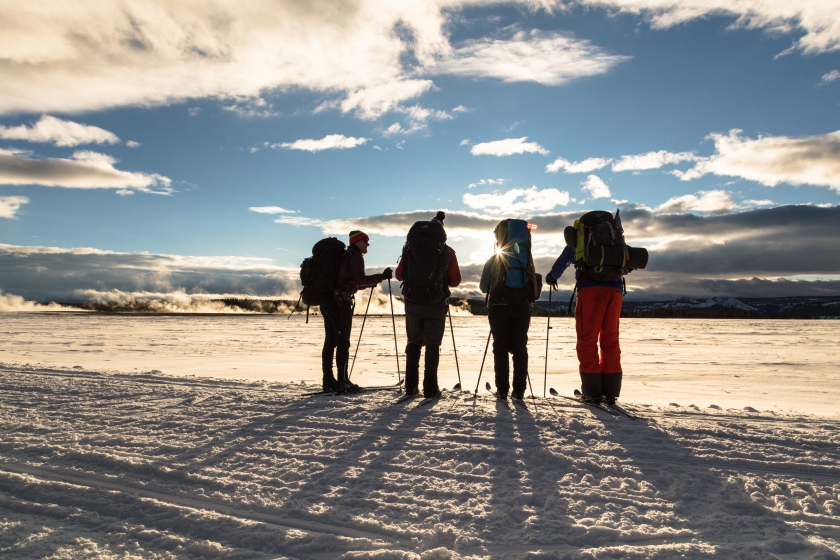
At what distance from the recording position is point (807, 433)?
453cm

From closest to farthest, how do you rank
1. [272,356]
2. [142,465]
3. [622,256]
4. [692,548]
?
[692,548] → [142,465] → [622,256] → [272,356]

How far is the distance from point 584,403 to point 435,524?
141 inches

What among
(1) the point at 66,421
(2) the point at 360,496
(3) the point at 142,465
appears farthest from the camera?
(1) the point at 66,421

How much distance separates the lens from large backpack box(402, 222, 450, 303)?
6305 millimetres

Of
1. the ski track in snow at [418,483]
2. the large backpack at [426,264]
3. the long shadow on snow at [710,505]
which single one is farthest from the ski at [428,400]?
the long shadow on snow at [710,505]

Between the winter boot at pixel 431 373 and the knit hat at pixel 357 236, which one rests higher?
the knit hat at pixel 357 236

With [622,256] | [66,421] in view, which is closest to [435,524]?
[622,256]

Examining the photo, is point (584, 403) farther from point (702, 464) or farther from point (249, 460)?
point (249, 460)

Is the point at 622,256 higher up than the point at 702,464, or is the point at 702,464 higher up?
the point at 622,256

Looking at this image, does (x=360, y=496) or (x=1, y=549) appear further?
(x=360, y=496)

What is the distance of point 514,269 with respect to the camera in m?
6.31

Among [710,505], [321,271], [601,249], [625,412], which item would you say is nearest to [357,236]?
[321,271]

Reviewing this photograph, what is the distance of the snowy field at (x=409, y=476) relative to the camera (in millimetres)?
2693

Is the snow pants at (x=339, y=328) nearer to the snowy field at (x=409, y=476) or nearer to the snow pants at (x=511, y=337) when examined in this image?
the snowy field at (x=409, y=476)
